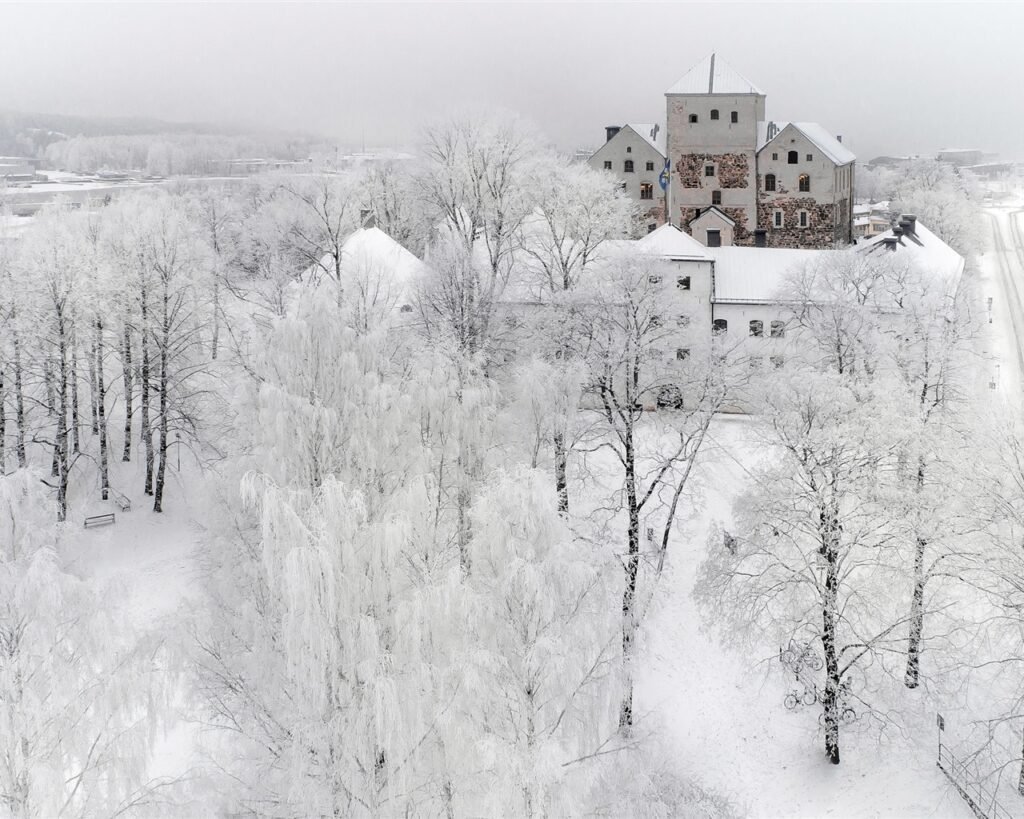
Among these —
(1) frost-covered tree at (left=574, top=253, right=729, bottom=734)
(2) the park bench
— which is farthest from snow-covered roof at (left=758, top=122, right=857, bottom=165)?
(2) the park bench

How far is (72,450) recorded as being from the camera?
99.4 feet

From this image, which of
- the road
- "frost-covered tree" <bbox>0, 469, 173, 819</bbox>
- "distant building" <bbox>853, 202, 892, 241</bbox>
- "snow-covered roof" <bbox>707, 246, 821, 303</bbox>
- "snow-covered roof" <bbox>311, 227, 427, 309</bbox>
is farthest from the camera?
"distant building" <bbox>853, 202, 892, 241</bbox>

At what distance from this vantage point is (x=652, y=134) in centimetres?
5062

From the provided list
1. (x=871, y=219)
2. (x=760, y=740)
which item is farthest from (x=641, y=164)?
(x=760, y=740)

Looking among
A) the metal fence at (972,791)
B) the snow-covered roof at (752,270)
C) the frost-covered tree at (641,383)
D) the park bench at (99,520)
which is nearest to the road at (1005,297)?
the snow-covered roof at (752,270)

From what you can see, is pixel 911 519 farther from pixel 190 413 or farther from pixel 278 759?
pixel 190 413

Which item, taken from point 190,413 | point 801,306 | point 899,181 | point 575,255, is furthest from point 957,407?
point 899,181

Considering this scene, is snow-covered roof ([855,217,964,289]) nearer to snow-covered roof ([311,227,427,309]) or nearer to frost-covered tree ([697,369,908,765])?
frost-covered tree ([697,369,908,765])

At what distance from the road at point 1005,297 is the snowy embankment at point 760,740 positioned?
1744cm

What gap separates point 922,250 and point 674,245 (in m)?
12.8

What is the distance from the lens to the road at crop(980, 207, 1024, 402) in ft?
121

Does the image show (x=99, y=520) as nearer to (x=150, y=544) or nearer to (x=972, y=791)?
(x=150, y=544)

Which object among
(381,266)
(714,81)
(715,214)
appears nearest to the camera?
(381,266)

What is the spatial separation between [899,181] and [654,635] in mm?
84911
